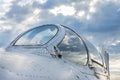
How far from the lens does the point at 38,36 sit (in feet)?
23.4

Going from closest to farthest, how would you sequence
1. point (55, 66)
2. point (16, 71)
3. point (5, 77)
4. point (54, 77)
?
point (5, 77) → point (16, 71) → point (54, 77) → point (55, 66)

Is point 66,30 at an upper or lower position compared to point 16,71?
upper

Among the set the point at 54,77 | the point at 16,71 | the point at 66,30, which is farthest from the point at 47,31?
the point at 16,71

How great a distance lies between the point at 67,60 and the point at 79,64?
2.23ft

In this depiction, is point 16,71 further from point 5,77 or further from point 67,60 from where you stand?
point 67,60

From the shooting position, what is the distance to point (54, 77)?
4957 millimetres

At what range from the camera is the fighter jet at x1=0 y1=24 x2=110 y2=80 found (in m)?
4.36

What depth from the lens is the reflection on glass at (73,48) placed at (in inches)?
273

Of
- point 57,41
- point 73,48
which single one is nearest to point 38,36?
point 57,41

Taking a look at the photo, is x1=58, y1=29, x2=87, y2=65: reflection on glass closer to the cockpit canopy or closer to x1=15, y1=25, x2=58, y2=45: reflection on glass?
the cockpit canopy

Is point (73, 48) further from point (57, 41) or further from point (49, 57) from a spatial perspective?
point (49, 57)

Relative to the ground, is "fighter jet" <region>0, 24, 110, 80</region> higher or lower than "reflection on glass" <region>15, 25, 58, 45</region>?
lower

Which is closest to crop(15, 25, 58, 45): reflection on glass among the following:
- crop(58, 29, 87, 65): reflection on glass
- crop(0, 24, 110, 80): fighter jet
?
crop(0, 24, 110, 80): fighter jet

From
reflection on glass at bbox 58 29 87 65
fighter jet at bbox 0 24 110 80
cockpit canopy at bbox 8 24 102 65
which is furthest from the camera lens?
reflection on glass at bbox 58 29 87 65
